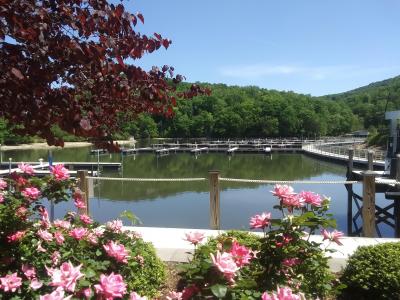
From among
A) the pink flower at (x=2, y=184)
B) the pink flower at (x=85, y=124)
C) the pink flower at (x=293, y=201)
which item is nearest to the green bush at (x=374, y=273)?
the pink flower at (x=293, y=201)

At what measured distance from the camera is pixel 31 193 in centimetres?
305

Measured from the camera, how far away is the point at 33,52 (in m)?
2.00

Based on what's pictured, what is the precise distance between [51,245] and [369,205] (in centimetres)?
440

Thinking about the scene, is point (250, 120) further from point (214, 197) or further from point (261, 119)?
point (214, 197)

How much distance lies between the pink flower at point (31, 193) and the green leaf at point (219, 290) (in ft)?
6.46

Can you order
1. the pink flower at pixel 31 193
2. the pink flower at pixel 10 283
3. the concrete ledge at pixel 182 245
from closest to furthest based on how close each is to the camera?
the pink flower at pixel 10 283
the pink flower at pixel 31 193
the concrete ledge at pixel 182 245

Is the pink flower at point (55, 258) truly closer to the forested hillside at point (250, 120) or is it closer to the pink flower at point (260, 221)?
the pink flower at point (260, 221)

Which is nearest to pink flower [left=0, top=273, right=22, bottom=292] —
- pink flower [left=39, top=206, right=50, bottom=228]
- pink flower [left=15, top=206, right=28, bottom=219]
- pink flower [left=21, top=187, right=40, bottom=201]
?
pink flower [left=39, top=206, right=50, bottom=228]

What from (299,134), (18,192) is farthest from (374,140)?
(18,192)

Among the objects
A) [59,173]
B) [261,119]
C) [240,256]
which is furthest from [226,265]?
[261,119]

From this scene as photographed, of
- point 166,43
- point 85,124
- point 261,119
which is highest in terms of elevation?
point 261,119

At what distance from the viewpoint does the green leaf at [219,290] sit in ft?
4.86

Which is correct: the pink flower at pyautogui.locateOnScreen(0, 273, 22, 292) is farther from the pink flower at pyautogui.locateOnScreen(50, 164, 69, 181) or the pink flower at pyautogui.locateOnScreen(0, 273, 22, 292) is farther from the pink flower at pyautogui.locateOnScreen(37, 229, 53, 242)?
the pink flower at pyautogui.locateOnScreen(50, 164, 69, 181)

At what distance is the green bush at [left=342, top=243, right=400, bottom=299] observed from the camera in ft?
A: 11.2
